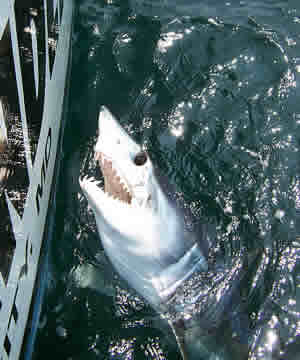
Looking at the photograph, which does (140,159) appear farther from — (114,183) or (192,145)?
(192,145)

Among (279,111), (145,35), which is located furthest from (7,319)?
(145,35)

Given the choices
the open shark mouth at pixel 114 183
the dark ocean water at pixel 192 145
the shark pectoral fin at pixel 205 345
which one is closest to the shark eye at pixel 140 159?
the open shark mouth at pixel 114 183

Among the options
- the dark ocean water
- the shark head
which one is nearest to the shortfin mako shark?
the shark head

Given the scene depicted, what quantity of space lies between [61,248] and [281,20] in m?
3.37

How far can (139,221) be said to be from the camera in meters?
2.69

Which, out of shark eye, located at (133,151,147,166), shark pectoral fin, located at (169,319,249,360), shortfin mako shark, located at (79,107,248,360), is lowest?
shark pectoral fin, located at (169,319,249,360)

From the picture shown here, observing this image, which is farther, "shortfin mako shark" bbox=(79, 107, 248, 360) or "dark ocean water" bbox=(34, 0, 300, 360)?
"dark ocean water" bbox=(34, 0, 300, 360)

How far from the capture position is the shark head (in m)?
2.68

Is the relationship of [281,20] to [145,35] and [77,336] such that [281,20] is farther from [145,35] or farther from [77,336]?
[77,336]

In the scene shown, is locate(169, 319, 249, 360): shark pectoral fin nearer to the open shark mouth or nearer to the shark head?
the shark head

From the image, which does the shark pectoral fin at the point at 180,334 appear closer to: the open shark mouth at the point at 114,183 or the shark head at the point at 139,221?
the shark head at the point at 139,221

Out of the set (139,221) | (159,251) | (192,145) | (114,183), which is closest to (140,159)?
(114,183)

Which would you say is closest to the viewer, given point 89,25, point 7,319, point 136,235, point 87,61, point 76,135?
point 7,319

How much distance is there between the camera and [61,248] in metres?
3.24
